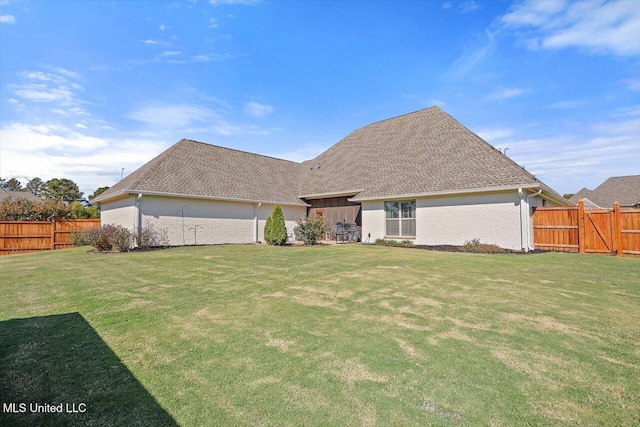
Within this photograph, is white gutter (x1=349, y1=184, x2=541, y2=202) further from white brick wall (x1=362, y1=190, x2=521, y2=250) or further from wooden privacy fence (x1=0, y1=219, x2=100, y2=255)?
wooden privacy fence (x1=0, y1=219, x2=100, y2=255)

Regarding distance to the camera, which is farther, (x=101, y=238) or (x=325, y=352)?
(x=101, y=238)

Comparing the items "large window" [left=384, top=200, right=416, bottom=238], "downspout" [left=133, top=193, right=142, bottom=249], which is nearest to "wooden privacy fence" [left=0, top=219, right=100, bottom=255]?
"downspout" [left=133, top=193, right=142, bottom=249]

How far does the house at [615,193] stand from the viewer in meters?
29.0

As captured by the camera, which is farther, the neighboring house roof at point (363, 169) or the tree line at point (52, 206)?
the tree line at point (52, 206)

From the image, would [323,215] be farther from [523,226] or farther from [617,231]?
[617,231]

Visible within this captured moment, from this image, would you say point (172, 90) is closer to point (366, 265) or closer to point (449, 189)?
point (366, 265)

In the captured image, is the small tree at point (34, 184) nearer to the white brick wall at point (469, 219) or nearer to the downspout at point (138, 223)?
the downspout at point (138, 223)

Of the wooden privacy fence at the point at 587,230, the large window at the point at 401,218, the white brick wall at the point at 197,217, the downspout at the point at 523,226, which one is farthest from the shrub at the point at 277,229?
the wooden privacy fence at the point at 587,230

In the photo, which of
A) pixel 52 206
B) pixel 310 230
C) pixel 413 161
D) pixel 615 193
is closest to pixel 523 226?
pixel 413 161

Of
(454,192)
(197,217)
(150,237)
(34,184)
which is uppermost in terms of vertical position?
(34,184)

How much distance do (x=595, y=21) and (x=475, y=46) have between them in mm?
4029

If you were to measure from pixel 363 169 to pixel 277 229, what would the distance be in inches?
267

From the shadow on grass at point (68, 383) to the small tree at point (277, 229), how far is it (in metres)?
11.8

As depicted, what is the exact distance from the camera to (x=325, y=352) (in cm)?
325
